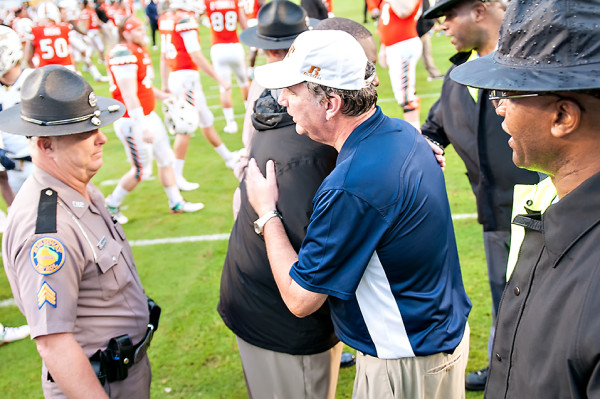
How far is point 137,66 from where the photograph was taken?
254 inches

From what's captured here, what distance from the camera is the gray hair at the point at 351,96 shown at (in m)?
2.19

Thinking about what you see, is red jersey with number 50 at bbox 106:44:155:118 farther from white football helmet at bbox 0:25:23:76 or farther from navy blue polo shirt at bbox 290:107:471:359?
navy blue polo shirt at bbox 290:107:471:359

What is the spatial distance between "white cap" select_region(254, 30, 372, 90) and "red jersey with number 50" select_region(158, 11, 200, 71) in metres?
6.48

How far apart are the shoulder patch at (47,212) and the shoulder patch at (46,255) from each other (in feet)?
0.18

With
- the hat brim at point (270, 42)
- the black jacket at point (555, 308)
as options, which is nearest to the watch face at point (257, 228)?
the black jacket at point (555, 308)

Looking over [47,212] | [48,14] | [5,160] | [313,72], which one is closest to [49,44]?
[48,14]

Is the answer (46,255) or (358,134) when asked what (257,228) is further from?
(46,255)

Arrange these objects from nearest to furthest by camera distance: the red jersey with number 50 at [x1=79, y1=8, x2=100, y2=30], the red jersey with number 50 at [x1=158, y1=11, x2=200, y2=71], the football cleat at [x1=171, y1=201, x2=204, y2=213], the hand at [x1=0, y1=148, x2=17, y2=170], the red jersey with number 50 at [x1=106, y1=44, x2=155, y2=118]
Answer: the hand at [x1=0, y1=148, x2=17, y2=170], the red jersey with number 50 at [x1=106, y1=44, x2=155, y2=118], the football cleat at [x1=171, y1=201, x2=204, y2=213], the red jersey with number 50 at [x1=158, y1=11, x2=200, y2=71], the red jersey with number 50 at [x1=79, y1=8, x2=100, y2=30]

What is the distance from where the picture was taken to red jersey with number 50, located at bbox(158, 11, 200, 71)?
8.20m

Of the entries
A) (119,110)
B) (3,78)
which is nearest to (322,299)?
(119,110)

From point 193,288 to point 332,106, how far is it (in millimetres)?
3553

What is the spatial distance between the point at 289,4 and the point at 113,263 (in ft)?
9.47

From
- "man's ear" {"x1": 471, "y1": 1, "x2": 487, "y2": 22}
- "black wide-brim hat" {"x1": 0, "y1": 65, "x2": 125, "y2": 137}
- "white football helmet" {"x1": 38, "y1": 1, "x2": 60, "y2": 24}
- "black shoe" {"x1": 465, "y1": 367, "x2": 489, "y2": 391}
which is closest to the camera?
"black wide-brim hat" {"x1": 0, "y1": 65, "x2": 125, "y2": 137}

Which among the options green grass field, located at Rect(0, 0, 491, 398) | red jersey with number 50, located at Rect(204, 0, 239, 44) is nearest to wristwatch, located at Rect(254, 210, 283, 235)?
green grass field, located at Rect(0, 0, 491, 398)
